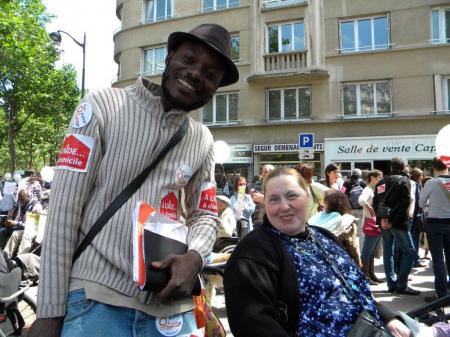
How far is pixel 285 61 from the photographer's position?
65.6 ft

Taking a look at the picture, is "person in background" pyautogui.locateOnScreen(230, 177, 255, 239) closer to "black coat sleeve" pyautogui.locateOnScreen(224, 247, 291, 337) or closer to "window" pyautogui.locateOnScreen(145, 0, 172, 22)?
"black coat sleeve" pyautogui.locateOnScreen(224, 247, 291, 337)

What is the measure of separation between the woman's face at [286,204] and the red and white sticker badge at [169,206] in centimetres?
76

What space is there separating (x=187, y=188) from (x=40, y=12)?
1199 inches

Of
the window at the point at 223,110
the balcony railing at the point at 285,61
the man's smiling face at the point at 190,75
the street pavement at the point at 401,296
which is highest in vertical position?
the balcony railing at the point at 285,61

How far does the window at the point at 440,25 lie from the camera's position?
18.0 m

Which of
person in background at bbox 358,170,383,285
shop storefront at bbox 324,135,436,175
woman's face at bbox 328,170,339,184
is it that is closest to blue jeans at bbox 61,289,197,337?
woman's face at bbox 328,170,339,184

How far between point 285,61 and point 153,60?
7.44 metres

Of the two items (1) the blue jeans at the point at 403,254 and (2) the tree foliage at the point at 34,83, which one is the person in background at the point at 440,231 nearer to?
(1) the blue jeans at the point at 403,254

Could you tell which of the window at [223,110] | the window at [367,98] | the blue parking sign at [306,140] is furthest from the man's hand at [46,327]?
the window at [223,110]

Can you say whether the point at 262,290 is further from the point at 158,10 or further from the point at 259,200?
the point at 158,10

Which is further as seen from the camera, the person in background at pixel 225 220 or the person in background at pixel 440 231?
the person in background at pixel 440 231

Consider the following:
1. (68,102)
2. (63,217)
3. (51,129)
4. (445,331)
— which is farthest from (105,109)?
(51,129)

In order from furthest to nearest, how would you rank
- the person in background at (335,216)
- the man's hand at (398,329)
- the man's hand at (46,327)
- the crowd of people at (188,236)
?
the person in background at (335,216) < the man's hand at (398,329) < the crowd of people at (188,236) < the man's hand at (46,327)

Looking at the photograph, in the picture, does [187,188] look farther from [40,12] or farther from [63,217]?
[40,12]
